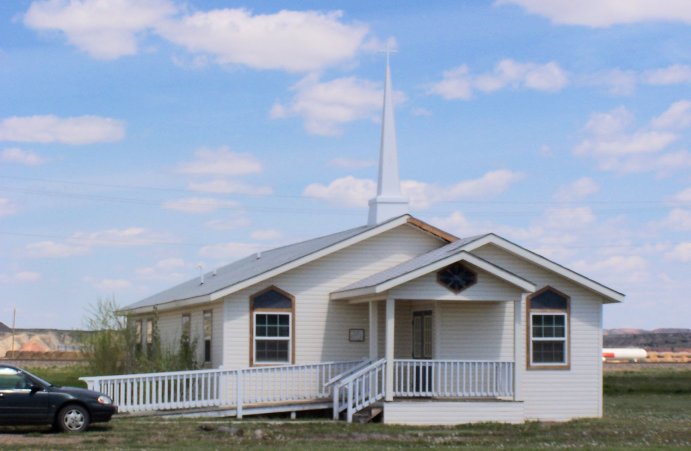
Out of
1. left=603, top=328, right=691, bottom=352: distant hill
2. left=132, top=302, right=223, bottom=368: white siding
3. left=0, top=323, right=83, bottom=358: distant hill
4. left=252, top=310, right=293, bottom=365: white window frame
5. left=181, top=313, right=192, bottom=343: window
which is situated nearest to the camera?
left=252, top=310, right=293, bottom=365: white window frame

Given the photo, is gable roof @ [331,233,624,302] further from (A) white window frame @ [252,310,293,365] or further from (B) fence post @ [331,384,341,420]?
(B) fence post @ [331,384,341,420]

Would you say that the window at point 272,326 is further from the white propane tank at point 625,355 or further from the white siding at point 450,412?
the white propane tank at point 625,355

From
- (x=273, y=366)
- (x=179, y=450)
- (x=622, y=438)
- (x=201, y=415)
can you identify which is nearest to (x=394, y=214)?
(x=273, y=366)

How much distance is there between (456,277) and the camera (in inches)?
1046

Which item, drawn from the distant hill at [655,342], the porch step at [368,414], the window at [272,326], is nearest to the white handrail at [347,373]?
the porch step at [368,414]

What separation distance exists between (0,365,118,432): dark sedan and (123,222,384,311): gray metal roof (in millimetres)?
A: 5921

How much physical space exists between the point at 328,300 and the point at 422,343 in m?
2.57

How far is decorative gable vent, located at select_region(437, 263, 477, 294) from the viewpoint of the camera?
86.9 ft

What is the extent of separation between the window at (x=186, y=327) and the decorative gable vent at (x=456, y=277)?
26.8 feet

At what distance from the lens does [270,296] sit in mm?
28594

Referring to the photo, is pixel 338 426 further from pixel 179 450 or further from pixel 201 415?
pixel 179 450

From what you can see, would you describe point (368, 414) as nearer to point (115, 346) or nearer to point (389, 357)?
point (389, 357)

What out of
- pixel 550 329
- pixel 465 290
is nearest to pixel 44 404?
pixel 465 290

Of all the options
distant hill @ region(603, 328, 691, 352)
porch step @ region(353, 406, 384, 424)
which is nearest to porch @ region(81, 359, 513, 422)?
porch step @ region(353, 406, 384, 424)
